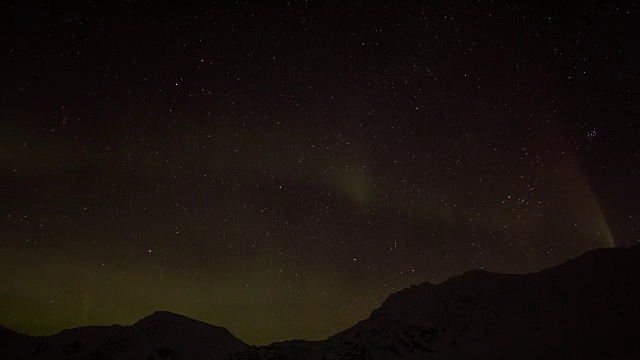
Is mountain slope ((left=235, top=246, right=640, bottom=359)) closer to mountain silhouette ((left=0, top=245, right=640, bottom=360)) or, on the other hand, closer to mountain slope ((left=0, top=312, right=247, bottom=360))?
mountain silhouette ((left=0, top=245, right=640, bottom=360))

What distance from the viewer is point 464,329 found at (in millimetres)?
123062

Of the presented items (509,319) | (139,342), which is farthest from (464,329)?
(139,342)

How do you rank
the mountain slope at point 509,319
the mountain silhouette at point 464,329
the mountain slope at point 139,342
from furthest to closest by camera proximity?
the mountain slope at point 139,342 < the mountain silhouette at point 464,329 < the mountain slope at point 509,319

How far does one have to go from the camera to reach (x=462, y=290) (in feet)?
461

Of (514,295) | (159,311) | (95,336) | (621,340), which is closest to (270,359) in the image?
(159,311)

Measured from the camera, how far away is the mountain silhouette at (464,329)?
309 ft

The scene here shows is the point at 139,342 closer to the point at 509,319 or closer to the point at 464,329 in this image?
the point at 464,329

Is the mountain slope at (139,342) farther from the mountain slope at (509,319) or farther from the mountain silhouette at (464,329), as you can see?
the mountain slope at (509,319)

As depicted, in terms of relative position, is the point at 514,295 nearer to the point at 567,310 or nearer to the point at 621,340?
the point at 567,310

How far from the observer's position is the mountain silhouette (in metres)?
94.1

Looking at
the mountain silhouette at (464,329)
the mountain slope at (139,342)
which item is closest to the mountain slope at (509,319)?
the mountain silhouette at (464,329)

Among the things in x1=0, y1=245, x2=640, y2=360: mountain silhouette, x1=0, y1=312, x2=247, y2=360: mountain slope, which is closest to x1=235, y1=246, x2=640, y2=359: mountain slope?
x1=0, y1=245, x2=640, y2=360: mountain silhouette

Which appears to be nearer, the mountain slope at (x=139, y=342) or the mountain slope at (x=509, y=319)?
the mountain slope at (x=509, y=319)

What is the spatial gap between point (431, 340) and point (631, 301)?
49789mm
